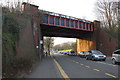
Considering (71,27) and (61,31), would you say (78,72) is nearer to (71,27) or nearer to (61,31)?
(71,27)

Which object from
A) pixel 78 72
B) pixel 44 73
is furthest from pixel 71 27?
pixel 44 73

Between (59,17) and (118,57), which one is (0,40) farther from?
(59,17)

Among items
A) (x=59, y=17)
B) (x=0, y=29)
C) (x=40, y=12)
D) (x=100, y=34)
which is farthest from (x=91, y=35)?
(x=0, y=29)

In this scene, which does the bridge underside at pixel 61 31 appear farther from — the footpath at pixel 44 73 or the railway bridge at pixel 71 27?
the footpath at pixel 44 73

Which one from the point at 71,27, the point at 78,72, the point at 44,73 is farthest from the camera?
the point at 71,27

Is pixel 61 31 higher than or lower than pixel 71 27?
lower

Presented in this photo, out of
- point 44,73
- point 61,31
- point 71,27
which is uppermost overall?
point 71,27

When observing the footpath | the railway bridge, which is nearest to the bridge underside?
the railway bridge

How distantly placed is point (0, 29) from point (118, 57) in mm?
11613

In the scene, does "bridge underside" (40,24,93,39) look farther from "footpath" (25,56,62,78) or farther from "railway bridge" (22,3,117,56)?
"footpath" (25,56,62,78)

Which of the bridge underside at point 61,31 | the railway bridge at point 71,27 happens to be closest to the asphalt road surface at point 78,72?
the railway bridge at point 71,27

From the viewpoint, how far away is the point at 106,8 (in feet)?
150

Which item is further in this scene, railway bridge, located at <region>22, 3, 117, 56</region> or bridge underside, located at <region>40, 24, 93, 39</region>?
bridge underside, located at <region>40, 24, 93, 39</region>

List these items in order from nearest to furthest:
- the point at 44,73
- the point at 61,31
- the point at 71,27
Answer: the point at 44,73 → the point at 71,27 → the point at 61,31
